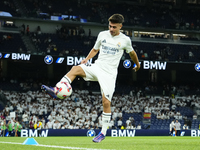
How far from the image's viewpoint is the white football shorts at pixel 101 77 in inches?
279

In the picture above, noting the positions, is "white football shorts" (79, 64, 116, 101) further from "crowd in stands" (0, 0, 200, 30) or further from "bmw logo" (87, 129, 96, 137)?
"crowd in stands" (0, 0, 200, 30)

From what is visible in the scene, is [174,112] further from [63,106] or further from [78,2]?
[78,2]

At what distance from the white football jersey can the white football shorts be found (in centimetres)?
11

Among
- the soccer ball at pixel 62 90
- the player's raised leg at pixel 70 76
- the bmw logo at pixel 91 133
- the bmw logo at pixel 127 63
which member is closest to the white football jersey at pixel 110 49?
the player's raised leg at pixel 70 76

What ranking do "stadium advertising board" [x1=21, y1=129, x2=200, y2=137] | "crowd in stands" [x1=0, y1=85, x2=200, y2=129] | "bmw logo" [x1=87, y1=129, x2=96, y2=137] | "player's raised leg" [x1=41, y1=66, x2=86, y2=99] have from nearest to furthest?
1. "player's raised leg" [x1=41, y1=66, x2=86, y2=99]
2. "stadium advertising board" [x1=21, y1=129, x2=200, y2=137]
3. "bmw logo" [x1=87, y1=129, x2=96, y2=137]
4. "crowd in stands" [x1=0, y1=85, x2=200, y2=129]

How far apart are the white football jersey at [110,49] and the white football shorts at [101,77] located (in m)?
0.11

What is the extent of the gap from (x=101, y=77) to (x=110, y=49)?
667mm

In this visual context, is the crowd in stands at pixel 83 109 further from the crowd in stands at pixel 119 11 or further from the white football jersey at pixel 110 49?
the white football jersey at pixel 110 49

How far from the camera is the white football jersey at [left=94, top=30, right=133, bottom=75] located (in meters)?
7.34

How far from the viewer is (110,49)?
7.38 meters

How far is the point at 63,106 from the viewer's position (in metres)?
28.5

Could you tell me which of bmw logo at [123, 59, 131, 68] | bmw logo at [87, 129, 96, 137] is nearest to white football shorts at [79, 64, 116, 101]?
bmw logo at [87, 129, 96, 137]

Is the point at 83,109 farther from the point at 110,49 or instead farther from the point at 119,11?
the point at 110,49

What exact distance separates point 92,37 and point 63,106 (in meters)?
14.5
